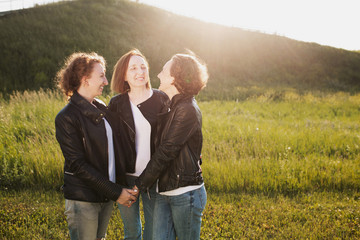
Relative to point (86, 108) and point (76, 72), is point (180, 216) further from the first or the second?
point (76, 72)

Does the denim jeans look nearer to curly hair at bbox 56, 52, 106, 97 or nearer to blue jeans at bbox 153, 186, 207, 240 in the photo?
blue jeans at bbox 153, 186, 207, 240

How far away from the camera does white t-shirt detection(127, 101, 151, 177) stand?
250 cm

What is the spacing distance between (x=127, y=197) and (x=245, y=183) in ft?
11.1

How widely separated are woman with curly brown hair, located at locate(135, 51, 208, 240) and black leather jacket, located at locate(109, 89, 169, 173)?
0.86ft

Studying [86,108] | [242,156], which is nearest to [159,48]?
[242,156]

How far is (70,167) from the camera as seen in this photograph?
2.21 m

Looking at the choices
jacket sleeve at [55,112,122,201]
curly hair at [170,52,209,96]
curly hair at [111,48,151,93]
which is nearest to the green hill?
curly hair at [111,48,151,93]

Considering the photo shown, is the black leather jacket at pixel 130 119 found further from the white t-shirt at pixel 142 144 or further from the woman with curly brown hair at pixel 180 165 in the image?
the woman with curly brown hair at pixel 180 165

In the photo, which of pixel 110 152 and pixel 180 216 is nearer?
pixel 180 216

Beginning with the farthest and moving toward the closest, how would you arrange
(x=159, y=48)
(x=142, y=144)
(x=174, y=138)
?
(x=159, y=48) → (x=142, y=144) → (x=174, y=138)

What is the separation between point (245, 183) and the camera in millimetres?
5133

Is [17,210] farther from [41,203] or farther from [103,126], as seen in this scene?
[103,126]

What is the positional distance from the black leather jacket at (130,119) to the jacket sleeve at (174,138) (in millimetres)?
343

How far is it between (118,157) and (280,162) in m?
4.13
